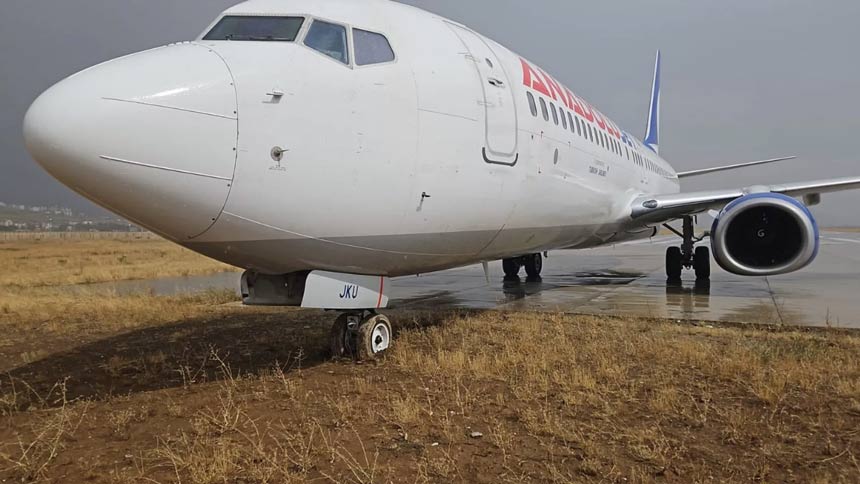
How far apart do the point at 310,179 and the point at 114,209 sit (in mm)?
1354

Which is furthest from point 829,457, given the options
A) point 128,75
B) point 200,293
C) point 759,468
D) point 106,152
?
point 200,293

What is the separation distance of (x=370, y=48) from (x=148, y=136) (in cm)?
221

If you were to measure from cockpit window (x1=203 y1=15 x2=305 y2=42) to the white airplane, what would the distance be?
0.06ft

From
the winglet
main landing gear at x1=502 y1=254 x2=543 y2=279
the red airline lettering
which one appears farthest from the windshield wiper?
the winglet

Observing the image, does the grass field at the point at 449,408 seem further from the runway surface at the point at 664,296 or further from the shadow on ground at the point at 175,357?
the runway surface at the point at 664,296

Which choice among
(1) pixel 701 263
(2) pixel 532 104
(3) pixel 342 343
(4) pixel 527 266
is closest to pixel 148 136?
(3) pixel 342 343

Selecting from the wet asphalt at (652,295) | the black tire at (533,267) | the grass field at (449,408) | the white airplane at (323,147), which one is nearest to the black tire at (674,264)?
the wet asphalt at (652,295)

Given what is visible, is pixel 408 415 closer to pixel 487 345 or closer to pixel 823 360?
pixel 487 345

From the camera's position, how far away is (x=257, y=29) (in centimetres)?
470

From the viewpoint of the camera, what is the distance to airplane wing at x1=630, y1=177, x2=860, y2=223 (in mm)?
11002

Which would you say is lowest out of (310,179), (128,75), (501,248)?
(501,248)

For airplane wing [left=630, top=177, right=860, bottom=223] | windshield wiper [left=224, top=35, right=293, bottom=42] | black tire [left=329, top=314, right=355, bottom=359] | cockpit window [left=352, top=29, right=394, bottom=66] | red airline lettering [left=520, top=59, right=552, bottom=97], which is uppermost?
red airline lettering [left=520, top=59, right=552, bottom=97]

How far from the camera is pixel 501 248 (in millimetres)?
7211

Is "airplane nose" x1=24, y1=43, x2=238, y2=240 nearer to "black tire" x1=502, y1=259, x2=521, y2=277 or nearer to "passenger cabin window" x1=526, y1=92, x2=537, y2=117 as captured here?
"passenger cabin window" x1=526, y1=92, x2=537, y2=117
